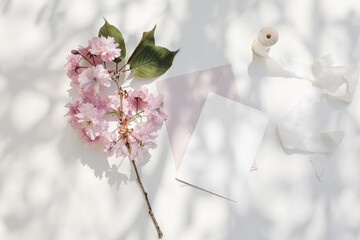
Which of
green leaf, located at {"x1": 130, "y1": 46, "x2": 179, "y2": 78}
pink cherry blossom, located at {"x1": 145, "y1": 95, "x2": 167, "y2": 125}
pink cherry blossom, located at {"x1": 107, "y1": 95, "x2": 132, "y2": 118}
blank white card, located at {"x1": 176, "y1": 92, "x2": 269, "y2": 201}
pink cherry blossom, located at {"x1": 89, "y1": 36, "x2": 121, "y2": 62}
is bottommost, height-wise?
blank white card, located at {"x1": 176, "y1": 92, "x2": 269, "y2": 201}

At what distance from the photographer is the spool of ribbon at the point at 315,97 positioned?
3.37ft

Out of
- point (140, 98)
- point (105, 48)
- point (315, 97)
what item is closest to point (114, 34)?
point (105, 48)

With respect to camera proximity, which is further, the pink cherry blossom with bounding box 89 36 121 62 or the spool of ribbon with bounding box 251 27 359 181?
the spool of ribbon with bounding box 251 27 359 181

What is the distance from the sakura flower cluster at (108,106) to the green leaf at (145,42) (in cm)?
5

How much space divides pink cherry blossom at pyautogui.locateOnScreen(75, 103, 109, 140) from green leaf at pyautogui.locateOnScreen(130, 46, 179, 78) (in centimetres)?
16

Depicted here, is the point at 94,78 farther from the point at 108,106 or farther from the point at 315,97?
the point at 315,97

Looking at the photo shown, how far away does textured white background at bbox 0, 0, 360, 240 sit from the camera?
37.0 inches

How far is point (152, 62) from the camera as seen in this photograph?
0.98 m

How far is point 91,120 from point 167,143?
0.22 meters

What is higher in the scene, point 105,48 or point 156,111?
point 105,48

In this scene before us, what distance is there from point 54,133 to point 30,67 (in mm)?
191

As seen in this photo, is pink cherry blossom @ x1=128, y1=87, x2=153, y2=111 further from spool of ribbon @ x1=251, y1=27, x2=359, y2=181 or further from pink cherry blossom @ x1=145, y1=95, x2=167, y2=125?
spool of ribbon @ x1=251, y1=27, x2=359, y2=181

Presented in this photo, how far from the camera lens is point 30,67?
0.97 metres

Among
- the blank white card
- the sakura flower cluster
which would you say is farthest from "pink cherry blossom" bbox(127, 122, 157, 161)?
the blank white card
